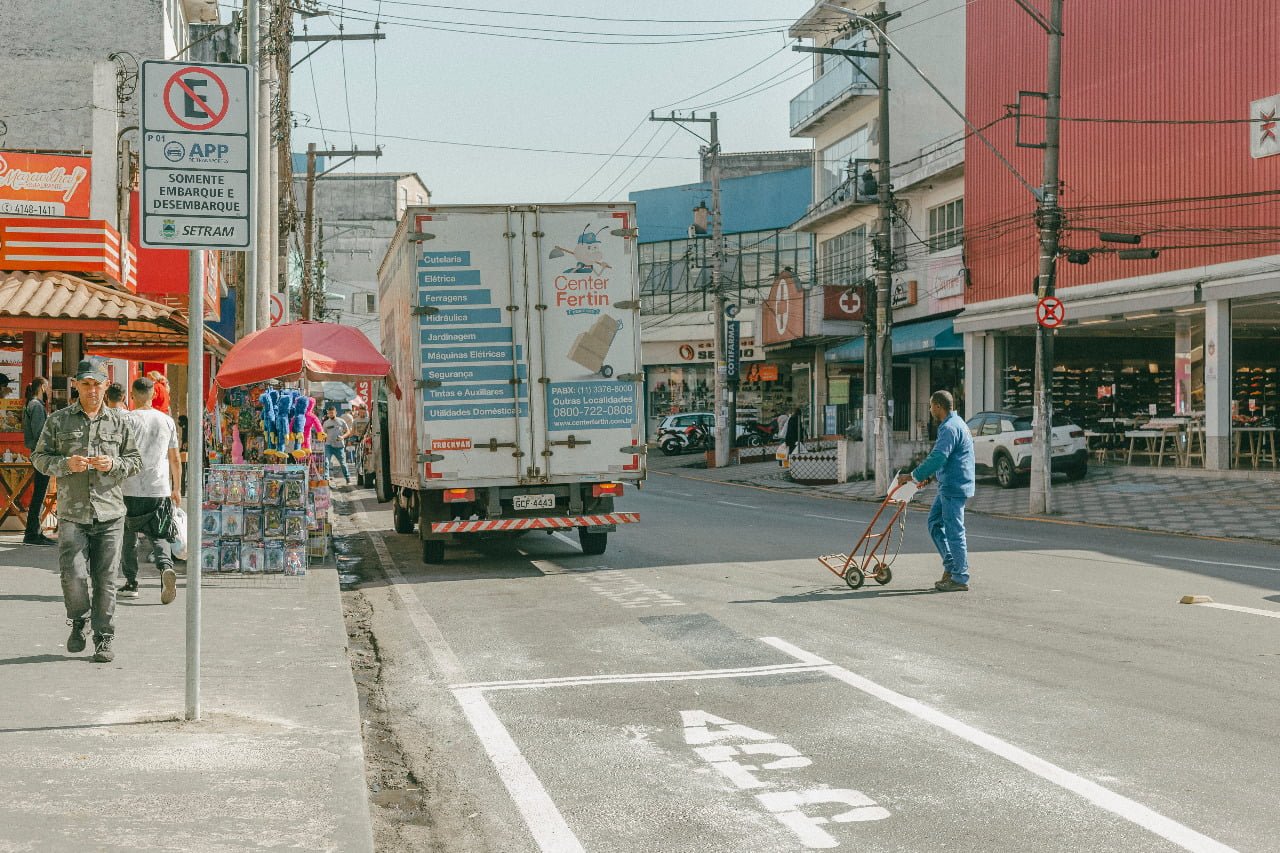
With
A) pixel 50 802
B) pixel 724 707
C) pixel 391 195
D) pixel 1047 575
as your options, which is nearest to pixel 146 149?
pixel 50 802

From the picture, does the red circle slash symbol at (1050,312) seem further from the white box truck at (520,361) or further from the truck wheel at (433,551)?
the truck wheel at (433,551)

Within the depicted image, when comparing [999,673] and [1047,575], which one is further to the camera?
[1047,575]

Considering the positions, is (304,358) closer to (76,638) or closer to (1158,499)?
(76,638)

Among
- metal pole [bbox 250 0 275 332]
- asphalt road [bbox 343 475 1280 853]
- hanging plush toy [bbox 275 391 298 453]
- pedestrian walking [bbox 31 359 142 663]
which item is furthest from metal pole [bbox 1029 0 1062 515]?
pedestrian walking [bbox 31 359 142 663]

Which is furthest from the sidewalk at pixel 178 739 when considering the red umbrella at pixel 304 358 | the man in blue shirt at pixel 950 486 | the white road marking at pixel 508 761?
the man in blue shirt at pixel 950 486

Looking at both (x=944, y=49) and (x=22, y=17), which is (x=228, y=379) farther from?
(x=944, y=49)

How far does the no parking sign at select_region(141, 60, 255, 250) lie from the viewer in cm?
646

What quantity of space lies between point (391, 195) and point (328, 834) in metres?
75.6

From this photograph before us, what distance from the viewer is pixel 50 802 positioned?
5336mm

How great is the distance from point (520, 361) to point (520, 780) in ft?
27.5

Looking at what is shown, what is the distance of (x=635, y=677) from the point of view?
27.5 feet

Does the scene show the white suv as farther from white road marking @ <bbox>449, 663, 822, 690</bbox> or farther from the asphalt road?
white road marking @ <bbox>449, 663, 822, 690</bbox>

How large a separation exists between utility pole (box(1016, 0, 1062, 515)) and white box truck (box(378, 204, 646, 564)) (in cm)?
1053

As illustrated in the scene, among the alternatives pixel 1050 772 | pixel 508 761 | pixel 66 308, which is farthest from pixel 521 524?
pixel 1050 772
